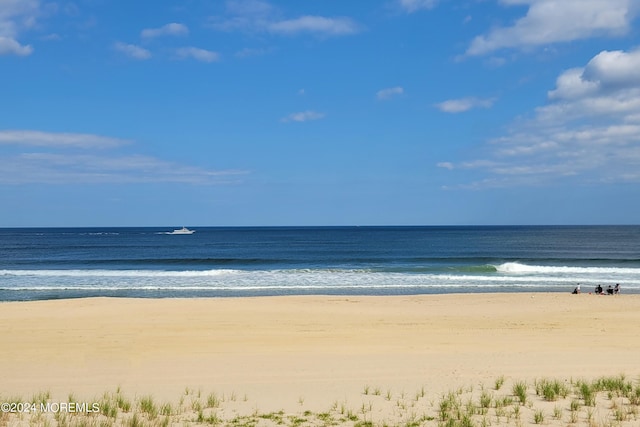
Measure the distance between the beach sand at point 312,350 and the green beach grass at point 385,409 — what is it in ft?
0.26

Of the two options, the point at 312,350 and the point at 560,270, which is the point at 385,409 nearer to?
the point at 312,350

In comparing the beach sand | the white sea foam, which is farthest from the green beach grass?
the white sea foam

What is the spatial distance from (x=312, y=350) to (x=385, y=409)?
5.18 meters

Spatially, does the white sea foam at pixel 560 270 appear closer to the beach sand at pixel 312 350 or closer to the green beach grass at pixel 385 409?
the beach sand at pixel 312 350

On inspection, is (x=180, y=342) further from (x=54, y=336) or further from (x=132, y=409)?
(x=132, y=409)

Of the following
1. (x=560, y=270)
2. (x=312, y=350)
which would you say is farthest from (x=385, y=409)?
(x=560, y=270)

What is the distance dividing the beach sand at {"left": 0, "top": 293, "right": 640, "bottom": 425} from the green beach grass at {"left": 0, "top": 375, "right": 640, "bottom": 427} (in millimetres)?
80

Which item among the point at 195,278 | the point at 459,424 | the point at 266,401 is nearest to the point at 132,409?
the point at 266,401

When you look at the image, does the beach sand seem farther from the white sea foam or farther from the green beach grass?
the white sea foam

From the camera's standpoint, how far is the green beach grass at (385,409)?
271 inches

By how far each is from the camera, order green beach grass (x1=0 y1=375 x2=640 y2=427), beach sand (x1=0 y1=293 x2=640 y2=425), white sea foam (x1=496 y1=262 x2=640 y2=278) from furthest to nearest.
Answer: white sea foam (x1=496 y1=262 x2=640 y2=278) → beach sand (x1=0 y1=293 x2=640 y2=425) → green beach grass (x1=0 y1=375 x2=640 y2=427)

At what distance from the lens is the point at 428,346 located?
13.1 meters

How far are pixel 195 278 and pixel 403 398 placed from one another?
29302mm

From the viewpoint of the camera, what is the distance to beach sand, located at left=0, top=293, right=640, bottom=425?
8773mm
